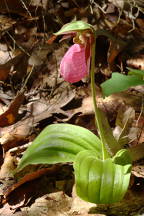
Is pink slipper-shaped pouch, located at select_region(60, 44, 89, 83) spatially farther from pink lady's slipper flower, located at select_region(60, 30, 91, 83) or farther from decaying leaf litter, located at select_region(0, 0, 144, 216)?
decaying leaf litter, located at select_region(0, 0, 144, 216)

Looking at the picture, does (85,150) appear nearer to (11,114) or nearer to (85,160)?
(85,160)

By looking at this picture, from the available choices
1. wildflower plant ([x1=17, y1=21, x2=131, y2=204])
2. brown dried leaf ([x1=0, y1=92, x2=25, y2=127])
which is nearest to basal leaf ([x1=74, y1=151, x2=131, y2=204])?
wildflower plant ([x1=17, y1=21, x2=131, y2=204])

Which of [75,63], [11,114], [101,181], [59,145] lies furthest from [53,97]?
[101,181]

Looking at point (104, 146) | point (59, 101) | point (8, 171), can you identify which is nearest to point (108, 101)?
point (59, 101)

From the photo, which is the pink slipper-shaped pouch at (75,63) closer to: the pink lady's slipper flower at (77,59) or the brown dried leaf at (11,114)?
the pink lady's slipper flower at (77,59)

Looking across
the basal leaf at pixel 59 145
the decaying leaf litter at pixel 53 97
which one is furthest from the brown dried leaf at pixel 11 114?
the basal leaf at pixel 59 145

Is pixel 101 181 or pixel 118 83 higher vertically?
pixel 118 83

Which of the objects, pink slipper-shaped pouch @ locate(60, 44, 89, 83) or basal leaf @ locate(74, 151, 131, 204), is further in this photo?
pink slipper-shaped pouch @ locate(60, 44, 89, 83)
